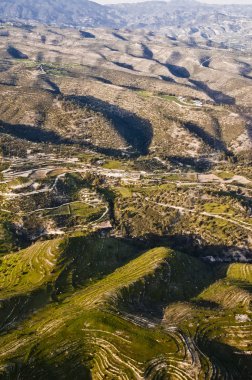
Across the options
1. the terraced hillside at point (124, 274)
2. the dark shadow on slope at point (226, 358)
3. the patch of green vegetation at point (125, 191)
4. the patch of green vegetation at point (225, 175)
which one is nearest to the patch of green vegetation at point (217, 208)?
the terraced hillside at point (124, 274)

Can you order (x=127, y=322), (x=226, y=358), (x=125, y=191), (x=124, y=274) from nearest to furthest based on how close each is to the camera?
(x=226, y=358) < (x=127, y=322) < (x=124, y=274) < (x=125, y=191)

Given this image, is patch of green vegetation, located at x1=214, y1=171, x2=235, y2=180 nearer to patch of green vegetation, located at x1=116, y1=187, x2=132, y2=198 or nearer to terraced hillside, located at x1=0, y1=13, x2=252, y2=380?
terraced hillside, located at x1=0, y1=13, x2=252, y2=380

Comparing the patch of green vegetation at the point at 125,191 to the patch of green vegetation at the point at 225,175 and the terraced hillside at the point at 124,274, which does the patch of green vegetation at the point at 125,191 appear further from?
the patch of green vegetation at the point at 225,175

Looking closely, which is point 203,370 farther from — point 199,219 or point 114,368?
point 199,219

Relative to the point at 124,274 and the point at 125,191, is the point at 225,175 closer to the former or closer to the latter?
the point at 125,191

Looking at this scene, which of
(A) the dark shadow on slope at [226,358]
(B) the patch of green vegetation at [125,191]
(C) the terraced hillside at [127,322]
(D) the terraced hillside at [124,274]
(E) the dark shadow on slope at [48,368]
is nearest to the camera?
(E) the dark shadow on slope at [48,368]

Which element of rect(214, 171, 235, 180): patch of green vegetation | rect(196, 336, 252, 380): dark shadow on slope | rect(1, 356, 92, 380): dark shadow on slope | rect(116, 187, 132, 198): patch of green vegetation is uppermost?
rect(196, 336, 252, 380): dark shadow on slope

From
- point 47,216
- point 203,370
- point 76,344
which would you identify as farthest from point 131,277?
point 47,216

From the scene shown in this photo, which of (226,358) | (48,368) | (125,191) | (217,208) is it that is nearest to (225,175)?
(217,208)

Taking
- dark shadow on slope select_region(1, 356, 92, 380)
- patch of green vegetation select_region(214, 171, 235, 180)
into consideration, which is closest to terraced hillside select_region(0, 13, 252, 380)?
dark shadow on slope select_region(1, 356, 92, 380)

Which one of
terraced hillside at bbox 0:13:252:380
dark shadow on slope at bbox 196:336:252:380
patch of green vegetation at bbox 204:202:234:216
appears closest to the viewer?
dark shadow on slope at bbox 196:336:252:380

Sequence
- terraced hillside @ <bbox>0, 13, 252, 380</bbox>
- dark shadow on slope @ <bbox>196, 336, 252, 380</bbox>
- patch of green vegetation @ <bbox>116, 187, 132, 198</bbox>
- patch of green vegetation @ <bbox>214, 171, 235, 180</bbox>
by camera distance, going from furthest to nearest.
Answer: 1. patch of green vegetation @ <bbox>214, 171, 235, 180</bbox>
2. patch of green vegetation @ <bbox>116, 187, 132, 198</bbox>
3. terraced hillside @ <bbox>0, 13, 252, 380</bbox>
4. dark shadow on slope @ <bbox>196, 336, 252, 380</bbox>
